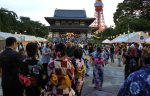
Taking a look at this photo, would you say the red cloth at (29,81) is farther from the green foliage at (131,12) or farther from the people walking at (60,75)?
the green foliage at (131,12)

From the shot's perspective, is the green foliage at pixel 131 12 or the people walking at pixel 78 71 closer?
the people walking at pixel 78 71

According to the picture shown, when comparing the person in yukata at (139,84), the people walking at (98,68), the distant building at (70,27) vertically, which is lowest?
the people walking at (98,68)

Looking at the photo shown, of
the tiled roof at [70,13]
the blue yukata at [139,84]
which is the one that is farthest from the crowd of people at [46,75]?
the tiled roof at [70,13]

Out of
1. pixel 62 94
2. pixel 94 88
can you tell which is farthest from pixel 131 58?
pixel 62 94

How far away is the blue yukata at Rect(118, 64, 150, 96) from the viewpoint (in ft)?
4.27

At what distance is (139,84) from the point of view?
133 centimetres

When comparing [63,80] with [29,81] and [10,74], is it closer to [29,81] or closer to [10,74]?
[29,81]

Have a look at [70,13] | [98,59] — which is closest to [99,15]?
[70,13]

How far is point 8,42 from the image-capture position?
2.44 meters

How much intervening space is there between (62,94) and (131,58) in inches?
95.5

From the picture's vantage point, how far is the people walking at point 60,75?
1.99m

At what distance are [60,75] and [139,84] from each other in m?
1.21

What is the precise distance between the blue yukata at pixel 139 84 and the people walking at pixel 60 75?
99 cm

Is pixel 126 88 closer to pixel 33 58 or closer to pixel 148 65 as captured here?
pixel 148 65
